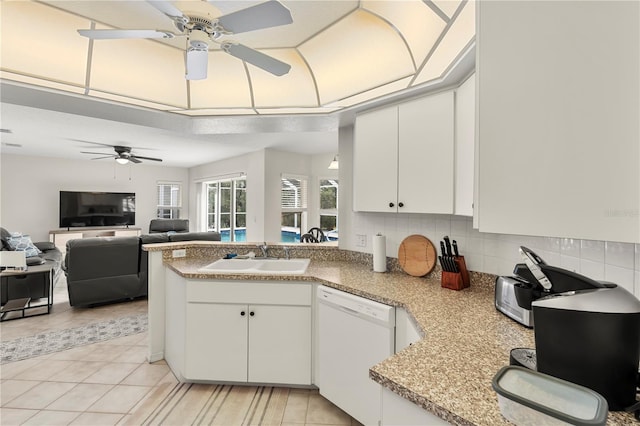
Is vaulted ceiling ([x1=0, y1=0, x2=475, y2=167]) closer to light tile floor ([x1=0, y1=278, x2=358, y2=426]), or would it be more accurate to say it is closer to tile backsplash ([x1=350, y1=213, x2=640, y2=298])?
tile backsplash ([x1=350, y1=213, x2=640, y2=298])

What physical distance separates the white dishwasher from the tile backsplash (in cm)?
77

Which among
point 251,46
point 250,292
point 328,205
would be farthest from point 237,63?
point 328,205

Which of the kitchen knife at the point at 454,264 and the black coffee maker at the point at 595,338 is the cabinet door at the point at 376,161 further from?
the black coffee maker at the point at 595,338

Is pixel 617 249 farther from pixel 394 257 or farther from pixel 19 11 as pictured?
pixel 19 11

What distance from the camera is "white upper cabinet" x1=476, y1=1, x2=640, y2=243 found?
0.60 metres

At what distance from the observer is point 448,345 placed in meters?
1.03

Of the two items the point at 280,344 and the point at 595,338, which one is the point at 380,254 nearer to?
the point at 280,344

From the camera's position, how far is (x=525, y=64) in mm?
761

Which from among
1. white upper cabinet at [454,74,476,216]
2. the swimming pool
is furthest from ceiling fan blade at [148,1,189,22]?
the swimming pool

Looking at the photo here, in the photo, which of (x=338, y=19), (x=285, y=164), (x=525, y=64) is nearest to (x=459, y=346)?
(x=525, y=64)

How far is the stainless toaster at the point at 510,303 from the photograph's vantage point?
1.19m

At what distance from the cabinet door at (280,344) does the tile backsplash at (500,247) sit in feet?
2.94

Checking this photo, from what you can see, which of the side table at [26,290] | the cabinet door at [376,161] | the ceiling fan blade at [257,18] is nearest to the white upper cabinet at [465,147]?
the cabinet door at [376,161]

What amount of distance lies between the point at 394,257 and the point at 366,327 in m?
0.81
